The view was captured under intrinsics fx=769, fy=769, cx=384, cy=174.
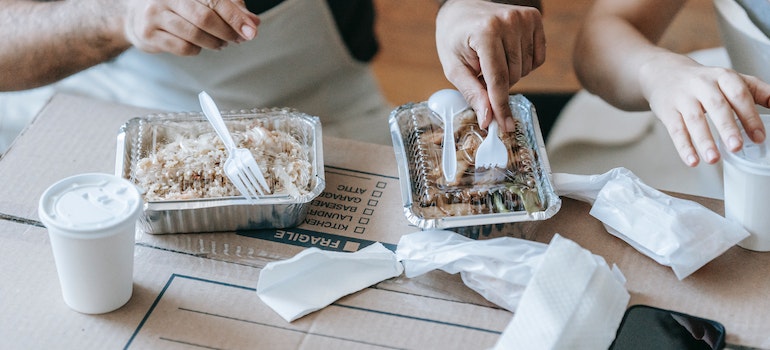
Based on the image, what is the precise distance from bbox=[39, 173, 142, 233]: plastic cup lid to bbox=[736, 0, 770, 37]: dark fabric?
1236 mm

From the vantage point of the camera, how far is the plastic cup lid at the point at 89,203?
877mm

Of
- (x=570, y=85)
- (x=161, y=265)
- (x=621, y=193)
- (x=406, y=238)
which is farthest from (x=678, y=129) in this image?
(x=570, y=85)

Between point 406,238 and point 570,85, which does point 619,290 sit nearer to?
point 406,238

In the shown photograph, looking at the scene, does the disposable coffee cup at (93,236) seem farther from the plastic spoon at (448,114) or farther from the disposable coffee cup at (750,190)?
the disposable coffee cup at (750,190)

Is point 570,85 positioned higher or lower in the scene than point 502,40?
lower

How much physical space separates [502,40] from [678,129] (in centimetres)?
30

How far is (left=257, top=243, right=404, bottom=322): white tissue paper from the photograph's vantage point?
1007 mm

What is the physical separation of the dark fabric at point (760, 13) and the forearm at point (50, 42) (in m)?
1.20

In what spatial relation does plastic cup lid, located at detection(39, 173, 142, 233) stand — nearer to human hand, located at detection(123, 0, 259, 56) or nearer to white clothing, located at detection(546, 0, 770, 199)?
human hand, located at detection(123, 0, 259, 56)

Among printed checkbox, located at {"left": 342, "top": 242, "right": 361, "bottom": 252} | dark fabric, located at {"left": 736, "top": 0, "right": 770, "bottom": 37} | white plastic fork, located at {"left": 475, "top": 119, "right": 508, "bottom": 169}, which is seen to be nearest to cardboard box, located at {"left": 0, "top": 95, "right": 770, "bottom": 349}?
printed checkbox, located at {"left": 342, "top": 242, "right": 361, "bottom": 252}

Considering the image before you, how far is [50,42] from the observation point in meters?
1.39

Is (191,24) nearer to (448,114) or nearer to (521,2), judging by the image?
(448,114)

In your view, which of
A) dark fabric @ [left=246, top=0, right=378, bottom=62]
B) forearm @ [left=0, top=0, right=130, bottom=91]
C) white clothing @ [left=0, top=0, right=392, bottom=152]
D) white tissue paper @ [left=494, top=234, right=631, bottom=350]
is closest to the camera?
white tissue paper @ [left=494, top=234, right=631, bottom=350]

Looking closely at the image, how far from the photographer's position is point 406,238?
1.08 metres
